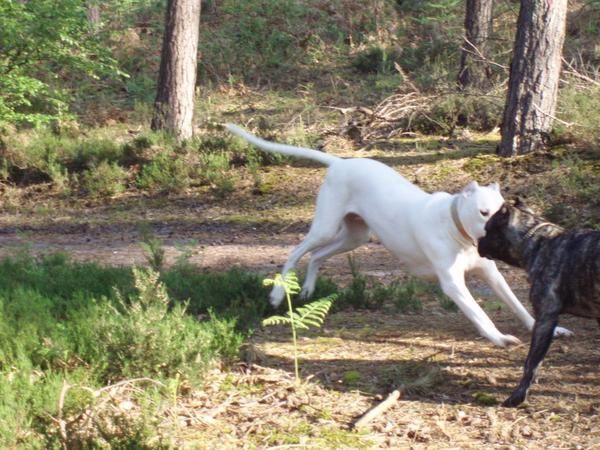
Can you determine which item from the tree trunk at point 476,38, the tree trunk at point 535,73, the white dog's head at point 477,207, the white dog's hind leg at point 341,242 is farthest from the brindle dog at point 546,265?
the tree trunk at point 476,38

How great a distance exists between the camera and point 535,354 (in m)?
5.26

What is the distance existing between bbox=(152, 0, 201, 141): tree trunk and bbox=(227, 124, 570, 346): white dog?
7813mm

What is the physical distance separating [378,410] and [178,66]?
36.8 feet

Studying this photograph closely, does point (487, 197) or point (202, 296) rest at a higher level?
point (487, 197)

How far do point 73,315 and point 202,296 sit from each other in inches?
61.8

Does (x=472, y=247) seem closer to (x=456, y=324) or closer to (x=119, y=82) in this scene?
(x=456, y=324)

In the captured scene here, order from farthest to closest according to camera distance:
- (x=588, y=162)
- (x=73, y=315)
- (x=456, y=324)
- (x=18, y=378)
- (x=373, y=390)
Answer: (x=588, y=162) → (x=456, y=324) → (x=73, y=315) → (x=373, y=390) → (x=18, y=378)

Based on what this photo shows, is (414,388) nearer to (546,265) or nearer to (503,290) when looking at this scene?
(546,265)

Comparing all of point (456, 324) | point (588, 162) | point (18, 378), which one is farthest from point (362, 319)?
point (588, 162)

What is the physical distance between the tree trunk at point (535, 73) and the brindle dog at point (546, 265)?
7.13m

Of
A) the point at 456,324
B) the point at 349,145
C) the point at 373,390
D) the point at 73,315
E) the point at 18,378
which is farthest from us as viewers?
the point at 349,145

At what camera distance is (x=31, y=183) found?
1515 centimetres

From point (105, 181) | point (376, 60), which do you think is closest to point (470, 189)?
point (105, 181)

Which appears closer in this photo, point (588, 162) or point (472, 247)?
point (472, 247)
